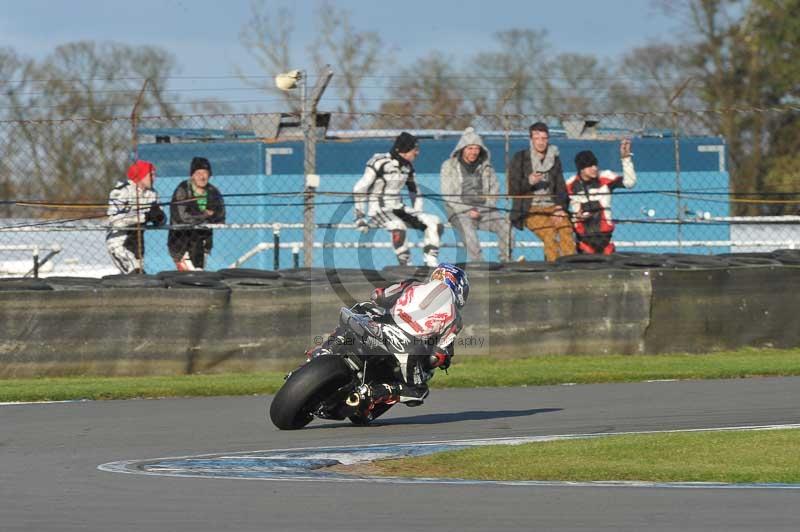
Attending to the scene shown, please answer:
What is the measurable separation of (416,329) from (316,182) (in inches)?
219

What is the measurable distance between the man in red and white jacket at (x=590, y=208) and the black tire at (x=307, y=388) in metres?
6.72

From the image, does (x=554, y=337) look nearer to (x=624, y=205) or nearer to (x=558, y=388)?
(x=558, y=388)

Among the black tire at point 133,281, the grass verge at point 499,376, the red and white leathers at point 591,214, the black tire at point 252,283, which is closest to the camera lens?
the grass verge at point 499,376

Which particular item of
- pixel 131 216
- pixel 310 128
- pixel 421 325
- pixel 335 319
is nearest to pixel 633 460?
pixel 421 325

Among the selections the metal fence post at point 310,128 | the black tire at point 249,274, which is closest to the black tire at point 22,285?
the black tire at point 249,274

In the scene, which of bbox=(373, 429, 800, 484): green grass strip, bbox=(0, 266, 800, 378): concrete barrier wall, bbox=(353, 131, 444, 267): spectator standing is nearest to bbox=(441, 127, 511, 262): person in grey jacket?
bbox=(353, 131, 444, 267): spectator standing

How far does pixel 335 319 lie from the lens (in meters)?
14.1

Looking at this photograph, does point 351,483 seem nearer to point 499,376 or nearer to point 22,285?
point 499,376

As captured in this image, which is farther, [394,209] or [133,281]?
[394,209]

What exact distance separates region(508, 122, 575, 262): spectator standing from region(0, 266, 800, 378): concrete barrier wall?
4.83 ft

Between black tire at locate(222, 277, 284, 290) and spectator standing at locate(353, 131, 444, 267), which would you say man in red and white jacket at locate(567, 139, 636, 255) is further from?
black tire at locate(222, 277, 284, 290)

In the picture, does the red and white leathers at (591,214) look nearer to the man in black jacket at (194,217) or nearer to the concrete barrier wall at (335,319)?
the concrete barrier wall at (335,319)

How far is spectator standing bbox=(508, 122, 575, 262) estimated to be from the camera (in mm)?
15828

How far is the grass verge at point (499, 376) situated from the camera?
1264 cm
